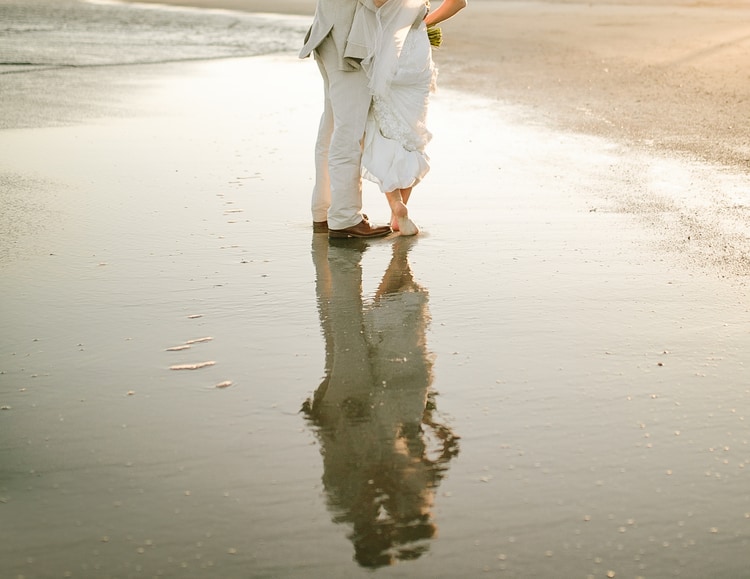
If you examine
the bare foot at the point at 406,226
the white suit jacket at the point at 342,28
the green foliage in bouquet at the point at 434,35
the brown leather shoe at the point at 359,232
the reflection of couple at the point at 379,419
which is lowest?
the brown leather shoe at the point at 359,232

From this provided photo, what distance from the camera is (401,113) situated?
6.38m

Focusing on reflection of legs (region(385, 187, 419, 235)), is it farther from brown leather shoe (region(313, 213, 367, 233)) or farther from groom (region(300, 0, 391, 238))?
brown leather shoe (region(313, 213, 367, 233))

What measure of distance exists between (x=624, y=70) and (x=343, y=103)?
28.8 feet

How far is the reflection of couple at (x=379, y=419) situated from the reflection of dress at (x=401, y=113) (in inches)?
39.9

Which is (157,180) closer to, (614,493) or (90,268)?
(90,268)

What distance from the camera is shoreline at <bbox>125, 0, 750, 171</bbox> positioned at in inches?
386

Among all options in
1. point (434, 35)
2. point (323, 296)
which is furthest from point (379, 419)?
point (434, 35)

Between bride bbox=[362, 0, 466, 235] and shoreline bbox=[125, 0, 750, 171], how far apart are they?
2.76m

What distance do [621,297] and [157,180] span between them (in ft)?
12.4

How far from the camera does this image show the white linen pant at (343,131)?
20.6 feet

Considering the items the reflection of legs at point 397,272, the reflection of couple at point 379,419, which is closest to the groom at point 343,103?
the reflection of legs at point 397,272

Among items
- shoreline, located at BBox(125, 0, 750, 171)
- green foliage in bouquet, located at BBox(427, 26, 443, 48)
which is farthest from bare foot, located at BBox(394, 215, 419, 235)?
shoreline, located at BBox(125, 0, 750, 171)

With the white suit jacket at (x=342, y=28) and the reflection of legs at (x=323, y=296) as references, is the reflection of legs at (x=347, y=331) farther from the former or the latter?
the white suit jacket at (x=342, y=28)

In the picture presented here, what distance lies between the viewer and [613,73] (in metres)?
14.0
